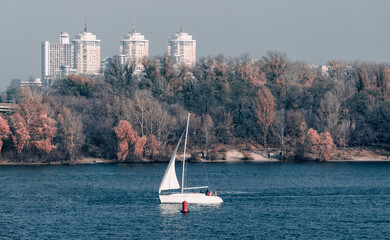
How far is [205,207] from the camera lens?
63.2 meters

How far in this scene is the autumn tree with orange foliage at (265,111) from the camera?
111 meters

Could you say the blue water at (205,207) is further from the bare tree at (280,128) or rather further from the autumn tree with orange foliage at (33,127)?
the bare tree at (280,128)

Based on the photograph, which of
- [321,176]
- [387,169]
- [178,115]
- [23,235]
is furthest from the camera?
[178,115]

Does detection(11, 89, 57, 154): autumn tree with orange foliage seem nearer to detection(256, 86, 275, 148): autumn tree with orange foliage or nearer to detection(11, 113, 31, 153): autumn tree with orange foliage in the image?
detection(11, 113, 31, 153): autumn tree with orange foliage

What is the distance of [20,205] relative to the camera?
65.1 m

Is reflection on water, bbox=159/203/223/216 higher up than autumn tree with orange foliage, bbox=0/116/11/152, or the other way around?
autumn tree with orange foliage, bbox=0/116/11/152

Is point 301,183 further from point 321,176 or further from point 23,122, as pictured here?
point 23,122

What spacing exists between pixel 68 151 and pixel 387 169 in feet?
146

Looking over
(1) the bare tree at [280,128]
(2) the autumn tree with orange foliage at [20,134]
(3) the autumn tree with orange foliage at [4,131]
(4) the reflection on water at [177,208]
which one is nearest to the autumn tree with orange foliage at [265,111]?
(1) the bare tree at [280,128]

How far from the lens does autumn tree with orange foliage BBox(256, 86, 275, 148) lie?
111 meters

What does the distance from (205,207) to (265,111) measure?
2001 inches

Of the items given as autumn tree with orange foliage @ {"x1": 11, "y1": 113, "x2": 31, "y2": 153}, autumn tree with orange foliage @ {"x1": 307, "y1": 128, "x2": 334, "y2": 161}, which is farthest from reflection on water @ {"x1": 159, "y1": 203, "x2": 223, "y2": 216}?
autumn tree with orange foliage @ {"x1": 307, "y1": 128, "x2": 334, "y2": 161}

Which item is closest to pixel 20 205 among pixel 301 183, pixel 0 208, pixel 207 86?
pixel 0 208

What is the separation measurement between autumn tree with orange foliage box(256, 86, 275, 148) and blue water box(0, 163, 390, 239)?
16587mm
